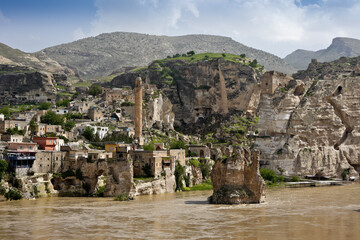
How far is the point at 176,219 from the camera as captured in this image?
107 feet

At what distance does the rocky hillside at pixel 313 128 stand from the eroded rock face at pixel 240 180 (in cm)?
3052

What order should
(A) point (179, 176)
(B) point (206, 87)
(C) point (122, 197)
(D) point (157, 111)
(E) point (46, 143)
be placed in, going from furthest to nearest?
1. (B) point (206, 87)
2. (D) point (157, 111)
3. (A) point (179, 176)
4. (E) point (46, 143)
5. (C) point (122, 197)

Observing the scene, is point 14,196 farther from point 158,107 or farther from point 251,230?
point 158,107

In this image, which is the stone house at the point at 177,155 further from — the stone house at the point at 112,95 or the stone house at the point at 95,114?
the stone house at the point at 112,95

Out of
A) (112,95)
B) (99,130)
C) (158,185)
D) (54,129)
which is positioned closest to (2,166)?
(158,185)

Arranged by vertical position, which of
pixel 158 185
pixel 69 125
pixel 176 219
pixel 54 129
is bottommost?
pixel 176 219

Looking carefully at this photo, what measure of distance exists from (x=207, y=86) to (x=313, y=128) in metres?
32.1

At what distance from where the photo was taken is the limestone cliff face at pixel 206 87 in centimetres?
9429

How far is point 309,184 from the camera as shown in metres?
62.1

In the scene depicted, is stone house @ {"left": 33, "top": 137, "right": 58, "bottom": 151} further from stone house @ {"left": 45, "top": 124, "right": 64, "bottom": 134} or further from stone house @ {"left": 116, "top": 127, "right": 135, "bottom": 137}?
stone house @ {"left": 116, "top": 127, "right": 135, "bottom": 137}

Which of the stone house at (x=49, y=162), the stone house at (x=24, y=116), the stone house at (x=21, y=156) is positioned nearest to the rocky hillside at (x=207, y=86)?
the stone house at (x=24, y=116)

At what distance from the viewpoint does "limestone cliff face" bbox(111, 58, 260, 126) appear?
3712 inches

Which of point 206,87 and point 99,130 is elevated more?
point 206,87

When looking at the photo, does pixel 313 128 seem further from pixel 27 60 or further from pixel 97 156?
pixel 27 60
